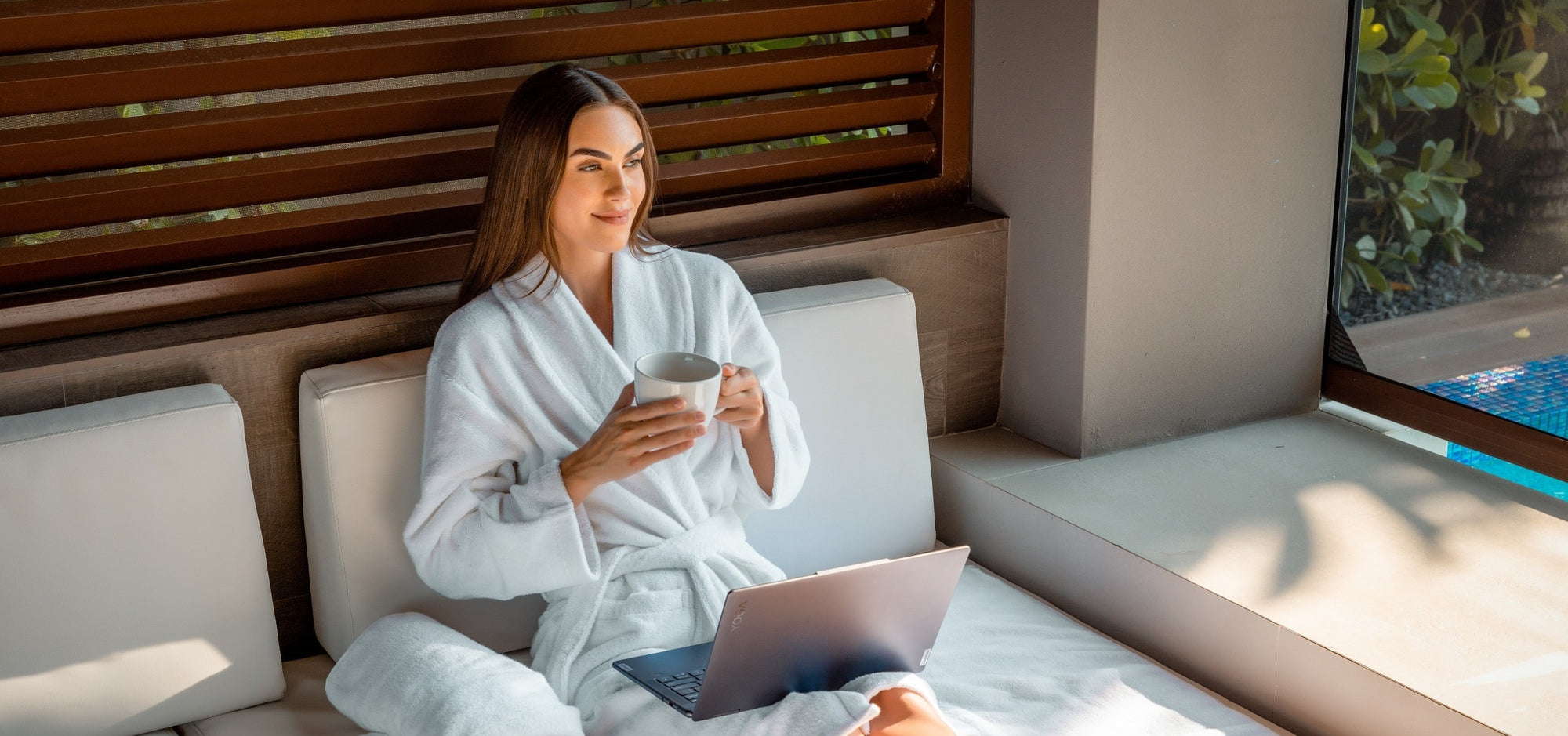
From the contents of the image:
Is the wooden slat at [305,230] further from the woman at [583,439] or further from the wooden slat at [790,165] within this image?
the woman at [583,439]

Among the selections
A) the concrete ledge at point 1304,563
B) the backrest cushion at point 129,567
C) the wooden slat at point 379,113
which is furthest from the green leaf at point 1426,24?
the backrest cushion at point 129,567

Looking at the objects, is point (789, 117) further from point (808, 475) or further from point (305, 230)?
point (305, 230)

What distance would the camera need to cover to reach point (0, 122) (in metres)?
2.06

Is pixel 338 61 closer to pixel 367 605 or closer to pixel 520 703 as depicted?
pixel 367 605

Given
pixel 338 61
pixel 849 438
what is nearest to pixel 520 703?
pixel 849 438

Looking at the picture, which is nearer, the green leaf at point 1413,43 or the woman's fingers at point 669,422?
the woman's fingers at point 669,422

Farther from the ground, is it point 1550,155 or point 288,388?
point 1550,155

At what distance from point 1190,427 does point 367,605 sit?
1.41 metres

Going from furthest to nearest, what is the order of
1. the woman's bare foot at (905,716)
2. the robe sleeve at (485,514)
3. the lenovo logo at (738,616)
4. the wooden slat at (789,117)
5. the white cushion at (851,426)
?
the wooden slat at (789,117) < the white cushion at (851,426) < the robe sleeve at (485,514) < the woman's bare foot at (905,716) < the lenovo logo at (738,616)

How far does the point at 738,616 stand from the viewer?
1473 millimetres

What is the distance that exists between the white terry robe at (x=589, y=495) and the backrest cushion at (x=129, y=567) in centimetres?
24

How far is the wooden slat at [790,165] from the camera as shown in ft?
7.31

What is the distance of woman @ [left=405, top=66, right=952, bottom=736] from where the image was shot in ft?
5.57

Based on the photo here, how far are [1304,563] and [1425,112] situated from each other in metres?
0.84
